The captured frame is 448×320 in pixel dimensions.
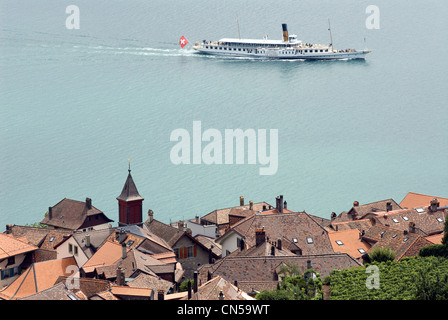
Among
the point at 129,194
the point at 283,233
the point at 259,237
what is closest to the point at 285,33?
the point at 129,194

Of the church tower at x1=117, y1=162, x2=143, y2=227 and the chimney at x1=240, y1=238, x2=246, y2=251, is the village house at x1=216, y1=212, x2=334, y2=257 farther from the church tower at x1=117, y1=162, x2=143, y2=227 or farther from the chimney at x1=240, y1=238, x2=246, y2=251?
the church tower at x1=117, y1=162, x2=143, y2=227

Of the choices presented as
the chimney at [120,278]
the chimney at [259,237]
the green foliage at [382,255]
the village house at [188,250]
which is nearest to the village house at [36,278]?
the chimney at [120,278]

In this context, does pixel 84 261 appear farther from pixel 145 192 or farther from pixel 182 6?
pixel 182 6

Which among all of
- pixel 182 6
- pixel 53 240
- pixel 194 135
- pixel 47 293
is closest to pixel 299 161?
pixel 194 135

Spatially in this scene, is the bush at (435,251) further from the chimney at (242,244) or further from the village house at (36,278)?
the village house at (36,278)

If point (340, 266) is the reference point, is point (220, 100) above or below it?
above

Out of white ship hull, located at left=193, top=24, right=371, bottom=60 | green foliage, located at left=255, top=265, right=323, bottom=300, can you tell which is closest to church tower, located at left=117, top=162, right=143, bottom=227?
green foliage, located at left=255, top=265, right=323, bottom=300
